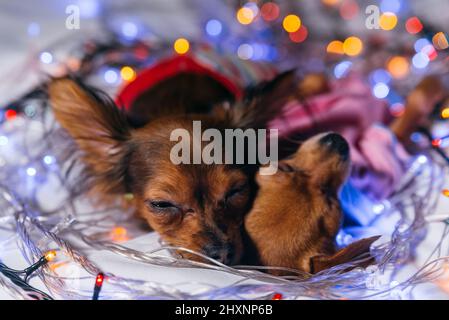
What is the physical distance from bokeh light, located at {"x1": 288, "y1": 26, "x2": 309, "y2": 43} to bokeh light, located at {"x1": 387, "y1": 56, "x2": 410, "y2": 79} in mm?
287

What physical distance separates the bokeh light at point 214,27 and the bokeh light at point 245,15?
0.22ft

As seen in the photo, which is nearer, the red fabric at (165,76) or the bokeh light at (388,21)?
the red fabric at (165,76)

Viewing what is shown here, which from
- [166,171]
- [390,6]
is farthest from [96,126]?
[390,6]

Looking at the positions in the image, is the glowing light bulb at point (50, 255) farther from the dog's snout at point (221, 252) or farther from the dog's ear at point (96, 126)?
the dog's snout at point (221, 252)

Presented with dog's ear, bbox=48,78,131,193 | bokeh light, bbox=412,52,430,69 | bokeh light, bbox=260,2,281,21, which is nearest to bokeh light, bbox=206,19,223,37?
bokeh light, bbox=260,2,281,21

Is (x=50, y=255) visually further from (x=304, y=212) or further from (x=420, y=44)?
(x=420, y=44)

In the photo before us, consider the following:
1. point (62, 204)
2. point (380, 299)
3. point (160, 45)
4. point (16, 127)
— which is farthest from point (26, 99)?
point (380, 299)

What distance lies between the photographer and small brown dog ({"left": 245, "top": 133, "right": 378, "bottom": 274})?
4.14ft

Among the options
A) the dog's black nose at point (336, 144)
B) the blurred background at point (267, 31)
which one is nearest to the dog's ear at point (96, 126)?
the blurred background at point (267, 31)

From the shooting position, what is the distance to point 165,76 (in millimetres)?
1584

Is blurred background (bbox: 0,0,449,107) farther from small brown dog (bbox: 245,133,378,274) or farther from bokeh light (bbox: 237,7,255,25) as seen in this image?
small brown dog (bbox: 245,133,378,274)

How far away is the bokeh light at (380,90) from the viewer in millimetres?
1697
